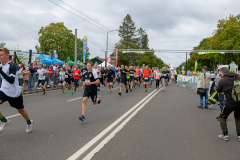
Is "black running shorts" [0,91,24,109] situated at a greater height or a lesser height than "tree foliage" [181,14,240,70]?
lesser

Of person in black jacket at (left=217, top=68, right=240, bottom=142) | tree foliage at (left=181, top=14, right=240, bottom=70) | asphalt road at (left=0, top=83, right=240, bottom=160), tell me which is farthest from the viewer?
tree foliage at (left=181, top=14, right=240, bottom=70)

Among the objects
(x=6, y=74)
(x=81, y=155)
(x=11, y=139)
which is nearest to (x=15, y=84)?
(x=6, y=74)

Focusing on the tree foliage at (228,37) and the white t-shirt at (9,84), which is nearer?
the white t-shirt at (9,84)

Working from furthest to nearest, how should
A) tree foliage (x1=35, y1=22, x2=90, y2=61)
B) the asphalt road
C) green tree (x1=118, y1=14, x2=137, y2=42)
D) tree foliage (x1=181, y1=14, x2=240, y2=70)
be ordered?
1. green tree (x1=118, y1=14, x2=137, y2=42)
2. tree foliage (x1=35, y1=22, x2=90, y2=61)
3. tree foliage (x1=181, y1=14, x2=240, y2=70)
4. the asphalt road

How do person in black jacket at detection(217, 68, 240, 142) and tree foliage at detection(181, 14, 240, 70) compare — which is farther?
tree foliage at detection(181, 14, 240, 70)

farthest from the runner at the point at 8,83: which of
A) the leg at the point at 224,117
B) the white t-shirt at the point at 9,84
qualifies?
the leg at the point at 224,117

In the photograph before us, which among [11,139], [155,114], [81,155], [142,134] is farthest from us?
[155,114]

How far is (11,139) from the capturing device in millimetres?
4742

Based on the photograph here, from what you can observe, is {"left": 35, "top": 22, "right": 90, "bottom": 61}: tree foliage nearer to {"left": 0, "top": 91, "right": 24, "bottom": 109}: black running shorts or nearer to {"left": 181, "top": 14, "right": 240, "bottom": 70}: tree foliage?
{"left": 181, "top": 14, "right": 240, "bottom": 70}: tree foliage

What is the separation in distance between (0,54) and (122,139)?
9.72ft

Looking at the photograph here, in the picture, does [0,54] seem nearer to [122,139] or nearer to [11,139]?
Result: [11,139]

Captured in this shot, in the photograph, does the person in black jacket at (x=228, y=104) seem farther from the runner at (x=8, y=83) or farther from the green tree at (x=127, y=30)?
the green tree at (x=127, y=30)

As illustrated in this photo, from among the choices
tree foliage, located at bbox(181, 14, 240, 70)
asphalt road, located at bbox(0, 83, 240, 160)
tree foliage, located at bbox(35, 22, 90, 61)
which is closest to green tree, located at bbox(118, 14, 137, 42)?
tree foliage, located at bbox(35, 22, 90, 61)

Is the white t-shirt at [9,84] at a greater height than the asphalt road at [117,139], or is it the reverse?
the white t-shirt at [9,84]
